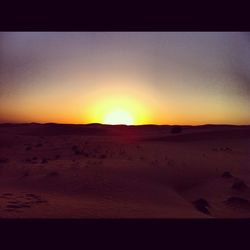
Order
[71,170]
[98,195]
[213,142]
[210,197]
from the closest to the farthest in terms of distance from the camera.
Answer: [98,195] < [210,197] < [71,170] < [213,142]

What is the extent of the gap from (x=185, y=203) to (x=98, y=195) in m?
1.94
